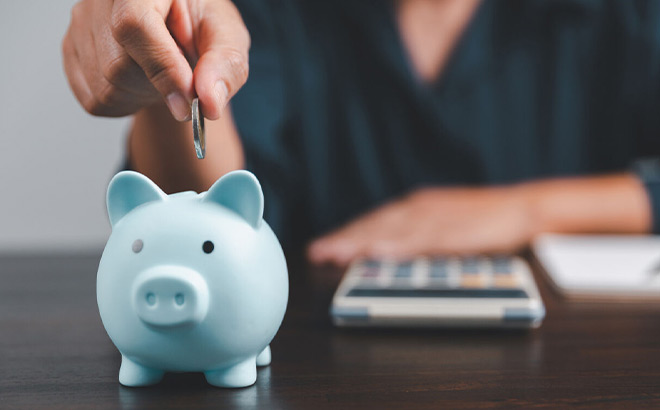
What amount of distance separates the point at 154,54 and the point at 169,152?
26 cm

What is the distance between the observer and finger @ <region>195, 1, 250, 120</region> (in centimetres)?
30

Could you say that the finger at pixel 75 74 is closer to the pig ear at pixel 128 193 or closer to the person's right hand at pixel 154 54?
the person's right hand at pixel 154 54

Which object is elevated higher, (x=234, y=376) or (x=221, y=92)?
(x=221, y=92)

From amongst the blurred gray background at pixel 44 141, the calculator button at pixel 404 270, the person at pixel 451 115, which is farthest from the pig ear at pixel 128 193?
the blurred gray background at pixel 44 141

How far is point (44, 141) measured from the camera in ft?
4.58

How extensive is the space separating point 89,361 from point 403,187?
759mm

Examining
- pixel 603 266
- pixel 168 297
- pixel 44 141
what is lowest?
pixel 44 141

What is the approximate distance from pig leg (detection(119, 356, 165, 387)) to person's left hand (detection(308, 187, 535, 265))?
1.33ft

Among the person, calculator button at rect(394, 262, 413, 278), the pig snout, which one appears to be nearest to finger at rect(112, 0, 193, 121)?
the pig snout

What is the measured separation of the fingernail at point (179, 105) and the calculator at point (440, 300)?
5.9 inches

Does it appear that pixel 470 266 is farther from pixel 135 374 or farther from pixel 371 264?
pixel 135 374

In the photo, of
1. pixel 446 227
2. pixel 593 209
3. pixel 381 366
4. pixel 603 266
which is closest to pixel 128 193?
pixel 381 366

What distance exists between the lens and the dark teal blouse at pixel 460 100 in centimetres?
97

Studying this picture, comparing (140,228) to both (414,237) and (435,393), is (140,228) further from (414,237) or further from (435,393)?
(414,237)
